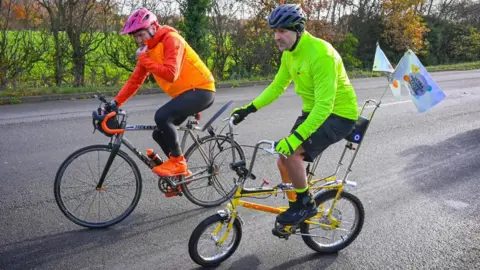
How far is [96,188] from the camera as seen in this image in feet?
14.2

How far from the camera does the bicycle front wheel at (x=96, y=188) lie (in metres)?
3.99

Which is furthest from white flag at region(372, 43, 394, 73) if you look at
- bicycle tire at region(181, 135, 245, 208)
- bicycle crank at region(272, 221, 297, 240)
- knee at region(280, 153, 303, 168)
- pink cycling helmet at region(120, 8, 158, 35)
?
pink cycling helmet at region(120, 8, 158, 35)

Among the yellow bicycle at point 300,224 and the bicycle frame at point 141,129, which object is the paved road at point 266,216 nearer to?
the yellow bicycle at point 300,224

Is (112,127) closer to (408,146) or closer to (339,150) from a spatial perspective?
(339,150)

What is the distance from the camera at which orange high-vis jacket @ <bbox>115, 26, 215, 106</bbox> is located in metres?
3.90

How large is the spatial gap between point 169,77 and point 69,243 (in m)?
1.80

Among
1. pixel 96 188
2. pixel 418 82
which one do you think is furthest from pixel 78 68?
pixel 418 82

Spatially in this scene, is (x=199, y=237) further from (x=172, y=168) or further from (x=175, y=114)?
(x=175, y=114)

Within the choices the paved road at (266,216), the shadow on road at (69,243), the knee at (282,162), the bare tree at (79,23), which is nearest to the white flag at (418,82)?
the knee at (282,162)

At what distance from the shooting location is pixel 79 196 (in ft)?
14.5

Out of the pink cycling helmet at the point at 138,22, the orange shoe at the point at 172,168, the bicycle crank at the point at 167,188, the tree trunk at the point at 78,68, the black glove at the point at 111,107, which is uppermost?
the pink cycling helmet at the point at 138,22

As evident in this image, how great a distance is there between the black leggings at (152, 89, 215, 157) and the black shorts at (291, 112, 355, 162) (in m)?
1.47

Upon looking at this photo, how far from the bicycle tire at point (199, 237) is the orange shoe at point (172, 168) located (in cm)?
105

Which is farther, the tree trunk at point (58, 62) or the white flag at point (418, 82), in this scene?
the tree trunk at point (58, 62)
